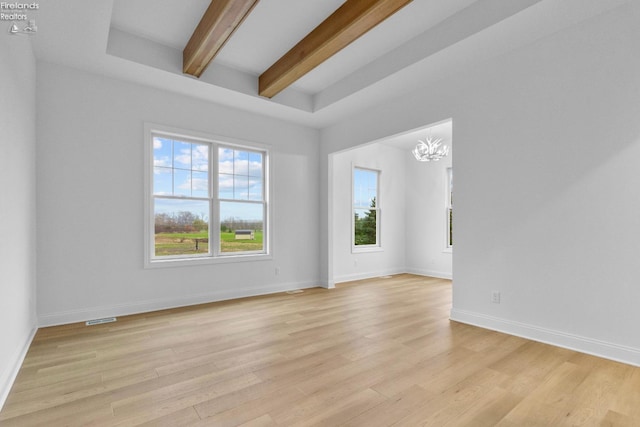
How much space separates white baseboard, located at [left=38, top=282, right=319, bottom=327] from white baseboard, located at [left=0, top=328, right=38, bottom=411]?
58 centimetres

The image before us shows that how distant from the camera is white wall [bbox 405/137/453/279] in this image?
675 cm

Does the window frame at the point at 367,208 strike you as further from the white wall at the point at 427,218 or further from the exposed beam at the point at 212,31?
the exposed beam at the point at 212,31

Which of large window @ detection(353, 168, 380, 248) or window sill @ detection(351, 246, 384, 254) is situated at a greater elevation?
large window @ detection(353, 168, 380, 248)

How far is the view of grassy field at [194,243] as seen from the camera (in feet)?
14.2

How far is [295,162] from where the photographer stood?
5.54 m

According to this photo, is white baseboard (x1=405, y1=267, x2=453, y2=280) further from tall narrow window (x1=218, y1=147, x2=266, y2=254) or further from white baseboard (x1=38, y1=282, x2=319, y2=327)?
tall narrow window (x1=218, y1=147, x2=266, y2=254)

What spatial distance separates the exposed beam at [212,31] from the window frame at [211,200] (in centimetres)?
94

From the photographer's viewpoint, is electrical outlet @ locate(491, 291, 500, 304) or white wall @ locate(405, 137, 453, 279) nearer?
electrical outlet @ locate(491, 291, 500, 304)

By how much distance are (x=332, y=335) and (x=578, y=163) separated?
2.73 m

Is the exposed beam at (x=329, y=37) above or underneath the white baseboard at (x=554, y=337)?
above

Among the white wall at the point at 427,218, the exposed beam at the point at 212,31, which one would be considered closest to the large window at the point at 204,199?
the exposed beam at the point at 212,31

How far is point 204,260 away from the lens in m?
4.50

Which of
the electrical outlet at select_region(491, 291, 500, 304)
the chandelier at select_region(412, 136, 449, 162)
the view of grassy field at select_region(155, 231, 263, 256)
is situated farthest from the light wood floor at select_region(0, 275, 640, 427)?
the chandelier at select_region(412, 136, 449, 162)

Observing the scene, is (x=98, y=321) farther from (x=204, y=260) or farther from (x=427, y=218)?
(x=427, y=218)
